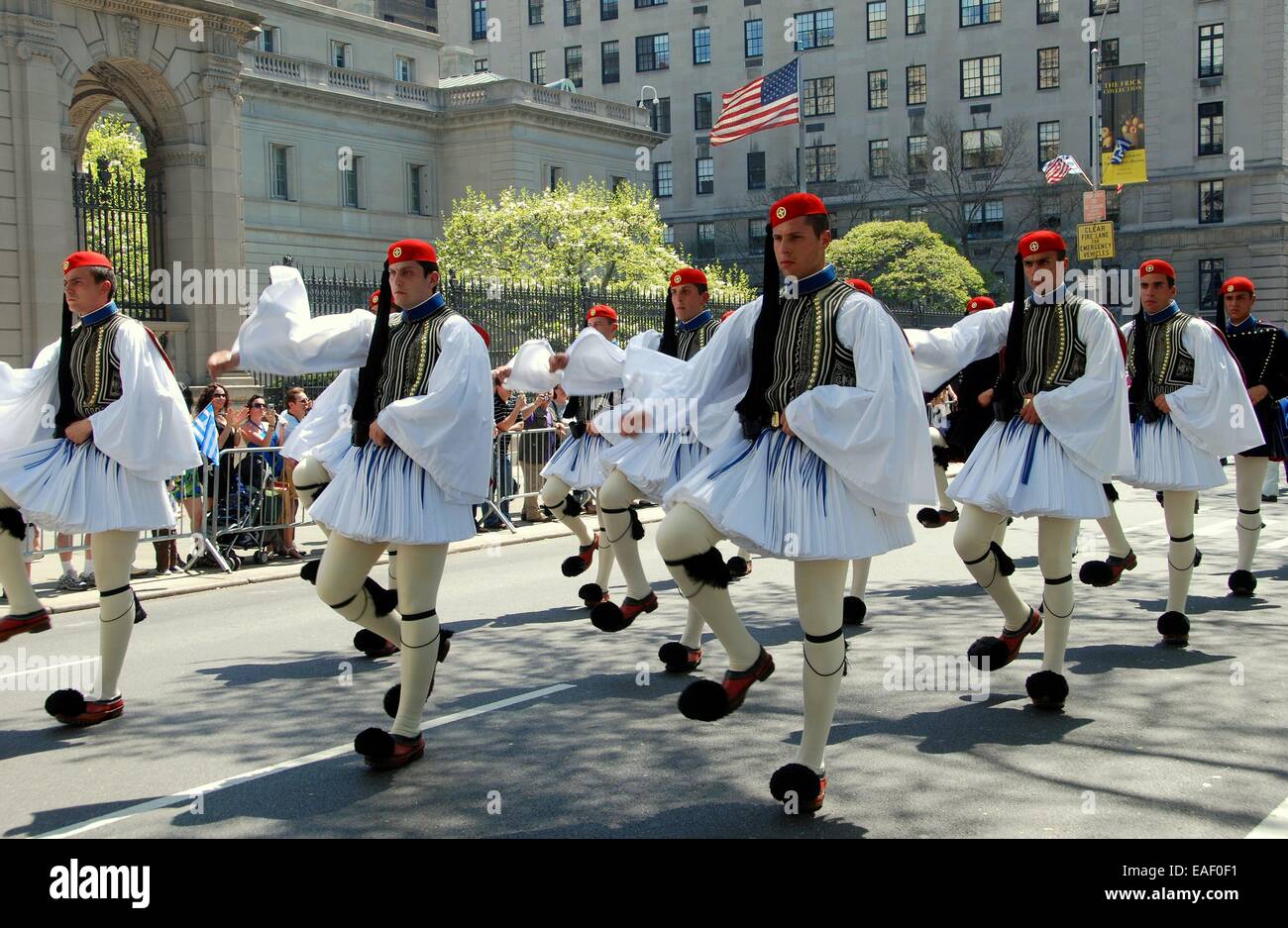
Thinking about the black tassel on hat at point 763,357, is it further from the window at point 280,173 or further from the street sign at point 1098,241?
the window at point 280,173

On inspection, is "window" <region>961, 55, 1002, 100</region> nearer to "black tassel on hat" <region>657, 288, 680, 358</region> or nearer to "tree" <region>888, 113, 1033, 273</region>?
"tree" <region>888, 113, 1033, 273</region>

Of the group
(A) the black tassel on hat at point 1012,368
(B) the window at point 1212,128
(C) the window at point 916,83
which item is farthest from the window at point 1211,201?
(A) the black tassel on hat at point 1012,368

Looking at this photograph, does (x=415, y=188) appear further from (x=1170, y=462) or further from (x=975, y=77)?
(x=1170, y=462)

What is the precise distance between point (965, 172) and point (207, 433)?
61.6 metres

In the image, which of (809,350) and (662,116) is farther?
(662,116)

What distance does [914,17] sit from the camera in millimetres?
72000

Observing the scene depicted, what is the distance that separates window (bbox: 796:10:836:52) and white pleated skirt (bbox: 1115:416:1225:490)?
225 ft

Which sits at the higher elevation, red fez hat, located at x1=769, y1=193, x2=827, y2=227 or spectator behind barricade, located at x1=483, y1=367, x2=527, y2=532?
red fez hat, located at x1=769, y1=193, x2=827, y2=227

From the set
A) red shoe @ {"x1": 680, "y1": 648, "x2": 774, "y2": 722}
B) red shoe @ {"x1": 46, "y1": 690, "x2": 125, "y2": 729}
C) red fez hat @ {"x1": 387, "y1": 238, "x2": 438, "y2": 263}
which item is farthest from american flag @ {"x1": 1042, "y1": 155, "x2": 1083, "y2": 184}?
red shoe @ {"x1": 680, "y1": 648, "x2": 774, "y2": 722}

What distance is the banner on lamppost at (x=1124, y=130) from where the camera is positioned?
37819 millimetres

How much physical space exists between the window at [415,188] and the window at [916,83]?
27949mm

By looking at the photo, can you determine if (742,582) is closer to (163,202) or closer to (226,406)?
(226,406)

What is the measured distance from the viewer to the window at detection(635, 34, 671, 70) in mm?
78125

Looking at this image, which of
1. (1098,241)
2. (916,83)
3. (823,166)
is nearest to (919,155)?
(916,83)
